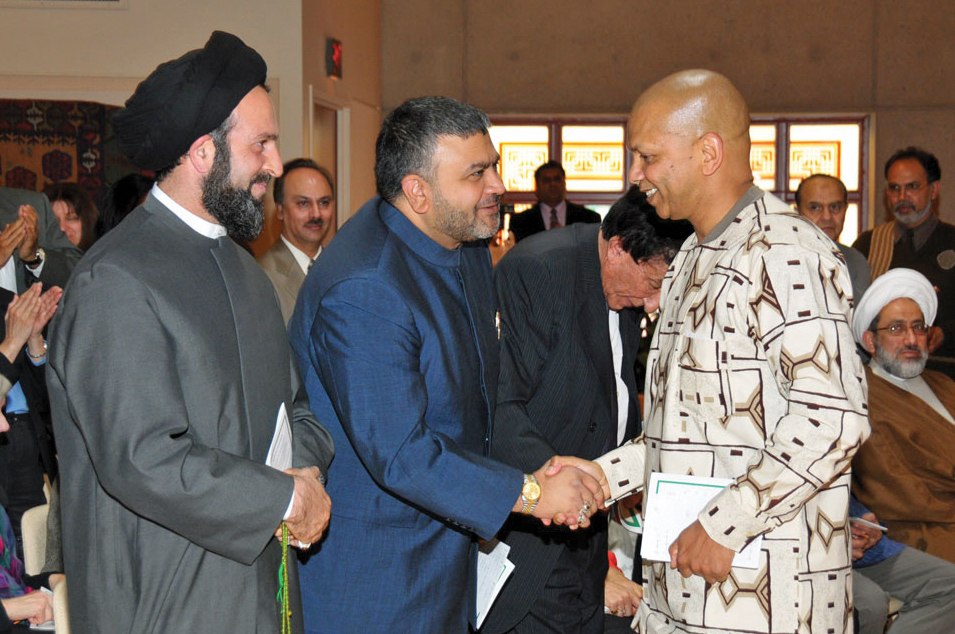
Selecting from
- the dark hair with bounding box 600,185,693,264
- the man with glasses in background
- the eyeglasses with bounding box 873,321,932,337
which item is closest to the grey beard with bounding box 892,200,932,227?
the man with glasses in background

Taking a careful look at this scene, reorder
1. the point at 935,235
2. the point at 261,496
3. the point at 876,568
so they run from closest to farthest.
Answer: the point at 261,496 < the point at 876,568 < the point at 935,235

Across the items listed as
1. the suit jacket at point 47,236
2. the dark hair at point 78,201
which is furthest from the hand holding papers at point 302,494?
the dark hair at point 78,201

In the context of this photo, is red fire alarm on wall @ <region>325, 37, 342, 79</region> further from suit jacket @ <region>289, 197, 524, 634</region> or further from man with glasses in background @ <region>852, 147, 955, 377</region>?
suit jacket @ <region>289, 197, 524, 634</region>

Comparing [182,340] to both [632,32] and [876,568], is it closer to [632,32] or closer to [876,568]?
[876,568]

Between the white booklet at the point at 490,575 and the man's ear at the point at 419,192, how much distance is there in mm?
838

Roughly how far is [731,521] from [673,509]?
0.16m

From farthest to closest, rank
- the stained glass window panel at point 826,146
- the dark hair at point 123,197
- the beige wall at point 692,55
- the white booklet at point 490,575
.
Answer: the stained glass window panel at point 826,146
the beige wall at point 692,55
the dark hair at point 123,197
the white booklet at point 490,575

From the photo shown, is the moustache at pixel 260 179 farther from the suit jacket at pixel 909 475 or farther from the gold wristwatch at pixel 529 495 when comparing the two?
the suit jacket at pixel 909 475

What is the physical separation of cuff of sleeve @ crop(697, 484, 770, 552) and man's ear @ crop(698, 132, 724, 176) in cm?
63

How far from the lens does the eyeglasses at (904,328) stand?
3762 mm

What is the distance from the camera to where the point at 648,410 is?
7.11 feet

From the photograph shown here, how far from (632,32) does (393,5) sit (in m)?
2.26

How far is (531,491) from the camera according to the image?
7.22ft

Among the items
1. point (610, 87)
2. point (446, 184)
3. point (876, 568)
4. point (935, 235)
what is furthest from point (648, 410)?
point (610, 87)
